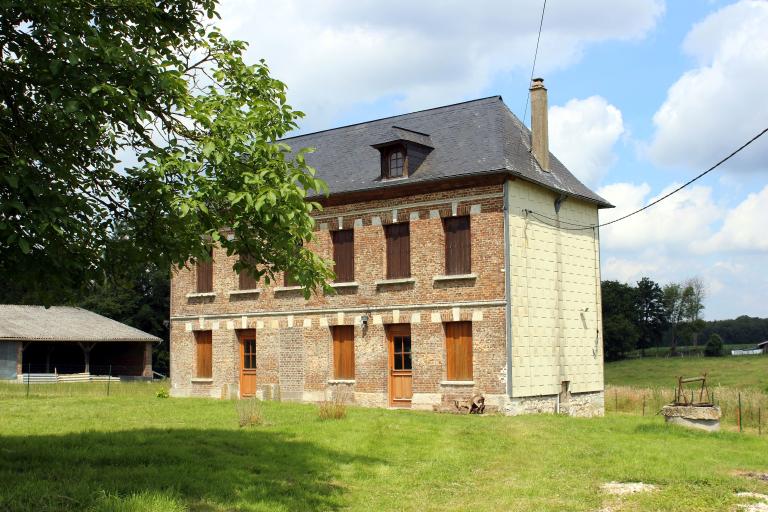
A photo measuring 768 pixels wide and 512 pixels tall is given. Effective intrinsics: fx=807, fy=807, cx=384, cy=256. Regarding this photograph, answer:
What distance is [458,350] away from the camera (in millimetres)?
22375

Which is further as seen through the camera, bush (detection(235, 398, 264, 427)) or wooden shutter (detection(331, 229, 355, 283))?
wooden shutter (detection(331, 229, 355, 283))

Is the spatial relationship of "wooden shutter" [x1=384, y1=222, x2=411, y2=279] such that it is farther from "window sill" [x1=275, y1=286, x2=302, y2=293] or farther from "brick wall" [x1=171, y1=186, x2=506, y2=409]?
"window sill" [x1=275, y1=286, x2=302, y2=293]

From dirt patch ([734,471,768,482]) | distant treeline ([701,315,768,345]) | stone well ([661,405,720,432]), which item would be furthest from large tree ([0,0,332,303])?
distant treeline ([701,315,768,345])

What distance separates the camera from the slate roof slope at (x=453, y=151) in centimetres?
2255

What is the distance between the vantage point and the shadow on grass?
9008 mm

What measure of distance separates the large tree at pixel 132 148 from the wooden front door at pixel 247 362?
16817 mm

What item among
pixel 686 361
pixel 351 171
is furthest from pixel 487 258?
pixel 686 361

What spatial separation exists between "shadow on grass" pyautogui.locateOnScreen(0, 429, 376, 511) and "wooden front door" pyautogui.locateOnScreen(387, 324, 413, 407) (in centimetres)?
908

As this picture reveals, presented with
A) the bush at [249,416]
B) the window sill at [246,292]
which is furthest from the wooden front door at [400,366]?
the bush at [249,416]

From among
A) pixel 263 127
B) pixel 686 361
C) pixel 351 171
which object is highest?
pixel 351 171

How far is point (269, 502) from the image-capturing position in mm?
9422

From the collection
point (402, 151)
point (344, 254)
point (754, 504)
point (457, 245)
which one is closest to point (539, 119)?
point (402, 151)

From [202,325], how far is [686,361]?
Answer: 54.1m

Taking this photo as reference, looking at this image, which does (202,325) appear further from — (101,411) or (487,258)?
(487,258)
